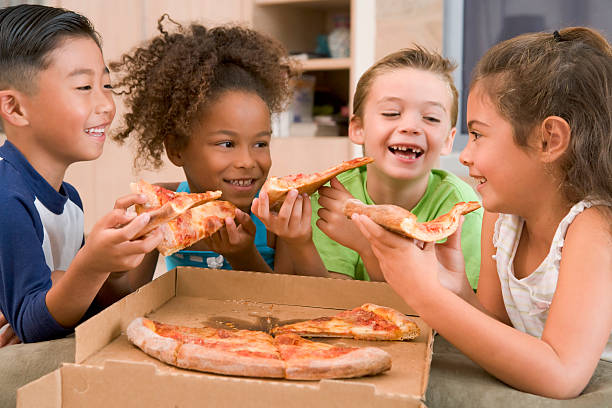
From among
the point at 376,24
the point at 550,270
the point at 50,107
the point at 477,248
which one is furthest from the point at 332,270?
the point at 376,24

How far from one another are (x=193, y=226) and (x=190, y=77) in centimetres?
53

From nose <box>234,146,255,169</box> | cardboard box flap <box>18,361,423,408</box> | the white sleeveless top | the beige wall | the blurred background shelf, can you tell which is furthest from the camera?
the blurred background shelf

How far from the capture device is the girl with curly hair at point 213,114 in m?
1.57

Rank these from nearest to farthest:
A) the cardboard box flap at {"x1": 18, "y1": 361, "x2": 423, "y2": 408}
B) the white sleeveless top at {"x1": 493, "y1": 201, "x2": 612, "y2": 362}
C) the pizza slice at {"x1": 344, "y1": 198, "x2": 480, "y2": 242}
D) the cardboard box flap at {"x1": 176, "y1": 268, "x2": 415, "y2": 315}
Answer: the cardboard box flap at {"x1": 18, "y1": 361, "x2": 423, "y2": 408}
the pizza slice at {"x1": 344, "y1": 198, "x2": 480, "y2": 242}
the white sleeveless top at {"x1": 493, "y1": 201, "x2": 612, "y2": 362}
the cardboard box flap at {"x1": 176, "y1": 268, "x2": 415, "y2": 315}

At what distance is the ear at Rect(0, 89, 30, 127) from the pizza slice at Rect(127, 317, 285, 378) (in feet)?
1.94

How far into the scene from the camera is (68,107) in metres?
1.31

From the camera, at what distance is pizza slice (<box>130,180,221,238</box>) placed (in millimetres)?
985

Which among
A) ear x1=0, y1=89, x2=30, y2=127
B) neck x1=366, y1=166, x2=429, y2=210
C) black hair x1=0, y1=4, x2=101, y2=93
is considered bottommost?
neck x1=366, y1=166, x2=429, y2=210

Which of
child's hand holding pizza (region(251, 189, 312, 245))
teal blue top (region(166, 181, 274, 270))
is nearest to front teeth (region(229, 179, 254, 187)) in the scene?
teal blue top (region(166, 181, 274, 270))

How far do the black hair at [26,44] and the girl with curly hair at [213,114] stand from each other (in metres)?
0.35

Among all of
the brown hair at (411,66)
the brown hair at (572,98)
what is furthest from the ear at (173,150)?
the brown hair at (572,98)

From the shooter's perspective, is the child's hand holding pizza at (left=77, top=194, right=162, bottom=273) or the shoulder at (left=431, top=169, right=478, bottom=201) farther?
the shoulder at (left=431, top=169, right=478, bottom=201)

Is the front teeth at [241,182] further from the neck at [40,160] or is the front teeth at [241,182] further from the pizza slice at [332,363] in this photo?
the pizza slice at [332,363]

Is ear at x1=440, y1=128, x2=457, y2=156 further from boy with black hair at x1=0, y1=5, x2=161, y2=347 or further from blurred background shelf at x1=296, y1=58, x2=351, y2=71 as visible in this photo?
blurred background shelf at x1=296, y1=58, x2=351, y2=71
